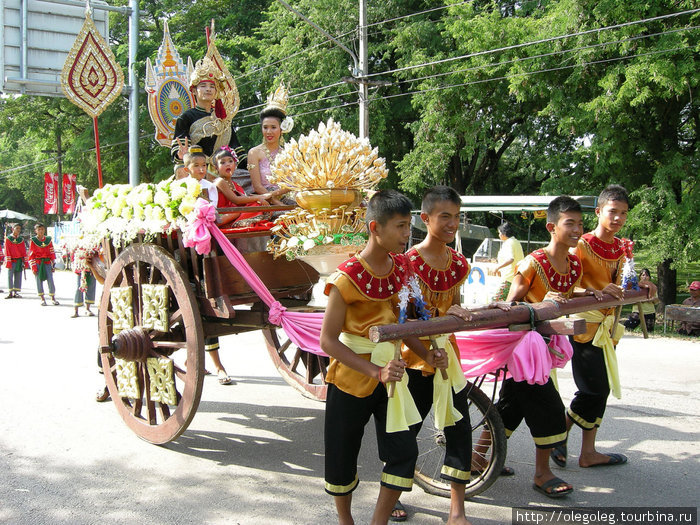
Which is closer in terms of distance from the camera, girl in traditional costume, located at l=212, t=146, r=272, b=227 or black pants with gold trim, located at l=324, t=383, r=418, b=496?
black pants with gold trim, located at l=324, t=383, r=418, b=496

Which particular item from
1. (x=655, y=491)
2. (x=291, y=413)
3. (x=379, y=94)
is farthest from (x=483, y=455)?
(x=379, y=94)

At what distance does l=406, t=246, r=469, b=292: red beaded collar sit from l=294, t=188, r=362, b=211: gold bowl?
0.72 meters

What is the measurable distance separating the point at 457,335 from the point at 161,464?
2195mm

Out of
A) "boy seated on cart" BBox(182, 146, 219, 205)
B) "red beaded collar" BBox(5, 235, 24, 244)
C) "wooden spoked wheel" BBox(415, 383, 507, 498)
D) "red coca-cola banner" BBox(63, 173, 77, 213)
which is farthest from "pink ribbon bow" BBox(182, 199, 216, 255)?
"red coca-cola banner" BBox(63, 173, 77, 213)

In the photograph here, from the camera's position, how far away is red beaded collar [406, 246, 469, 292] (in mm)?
3324

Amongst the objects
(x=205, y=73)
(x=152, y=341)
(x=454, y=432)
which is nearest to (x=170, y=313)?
(x=152, y=341)

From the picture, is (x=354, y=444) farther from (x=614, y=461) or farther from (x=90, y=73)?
(x=90, y=73)

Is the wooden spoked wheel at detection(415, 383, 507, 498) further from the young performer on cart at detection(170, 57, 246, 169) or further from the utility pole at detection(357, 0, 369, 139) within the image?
the utility pole at detection(357, 0, 369, 139)

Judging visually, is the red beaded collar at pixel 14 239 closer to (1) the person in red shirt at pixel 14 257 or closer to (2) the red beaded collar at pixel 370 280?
(1) the person in red shirt at pixel 14 257

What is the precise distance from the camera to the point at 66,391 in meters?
6.03

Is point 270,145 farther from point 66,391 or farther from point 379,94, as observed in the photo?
point 379,94

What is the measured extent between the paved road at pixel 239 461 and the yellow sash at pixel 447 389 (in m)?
0.72

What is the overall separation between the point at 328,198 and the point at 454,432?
1.58 m

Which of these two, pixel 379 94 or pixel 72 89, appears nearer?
pixel 72 89
